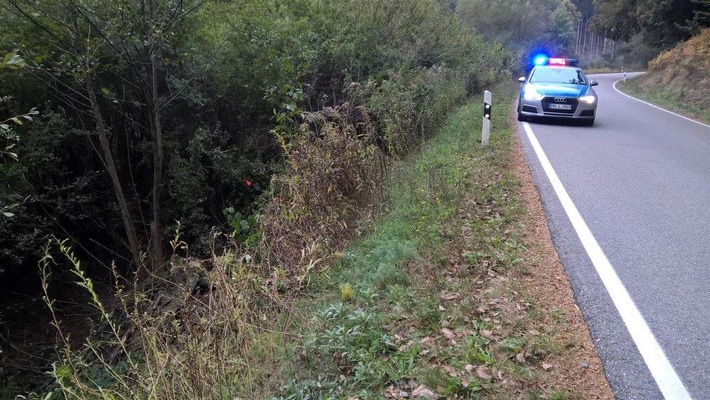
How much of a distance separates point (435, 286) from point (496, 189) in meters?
3.13

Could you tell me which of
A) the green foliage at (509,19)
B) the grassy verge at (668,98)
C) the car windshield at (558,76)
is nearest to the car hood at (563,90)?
the car windshield at (558,76)

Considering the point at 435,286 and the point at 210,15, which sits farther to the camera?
the point at 210,15

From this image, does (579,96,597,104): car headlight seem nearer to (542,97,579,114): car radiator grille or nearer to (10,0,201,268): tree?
(542,97,579,114): car radiator grille

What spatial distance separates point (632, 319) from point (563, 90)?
10.5 meters

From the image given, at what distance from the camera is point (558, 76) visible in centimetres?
1439

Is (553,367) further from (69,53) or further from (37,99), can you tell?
(37,99)

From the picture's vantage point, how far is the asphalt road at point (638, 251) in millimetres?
3666

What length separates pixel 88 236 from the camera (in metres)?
11.5

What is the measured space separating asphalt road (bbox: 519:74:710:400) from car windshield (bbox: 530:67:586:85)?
3281mm

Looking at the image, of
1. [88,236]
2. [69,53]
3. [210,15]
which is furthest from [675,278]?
[88,236]

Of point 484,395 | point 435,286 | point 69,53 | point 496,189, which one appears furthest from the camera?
point 69,53

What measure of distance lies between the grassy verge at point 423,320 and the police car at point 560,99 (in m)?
7.39

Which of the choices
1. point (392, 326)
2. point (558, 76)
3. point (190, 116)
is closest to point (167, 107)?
point (190, 116)

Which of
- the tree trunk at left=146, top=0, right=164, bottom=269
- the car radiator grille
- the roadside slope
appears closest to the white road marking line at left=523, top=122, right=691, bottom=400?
the tree trunk at left=146, top=0, right=164, bottom=269
